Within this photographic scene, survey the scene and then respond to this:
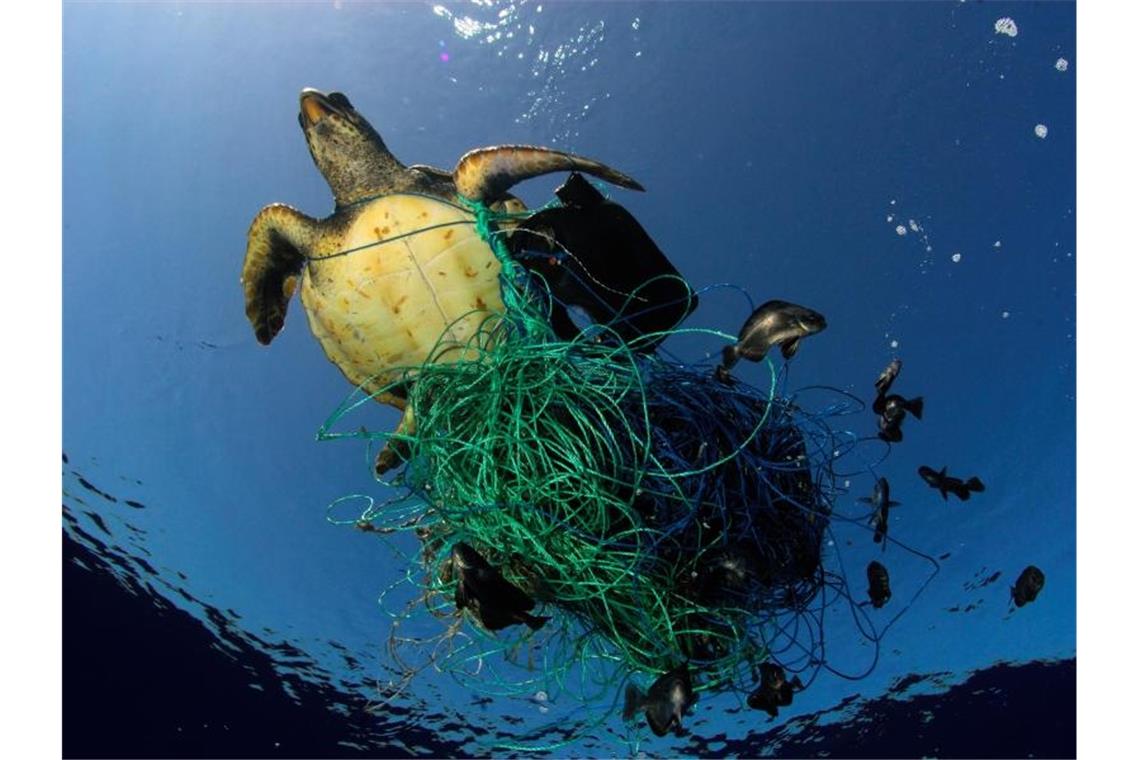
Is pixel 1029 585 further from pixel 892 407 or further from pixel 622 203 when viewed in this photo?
pixel 622 203

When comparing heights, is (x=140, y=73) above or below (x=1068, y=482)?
above

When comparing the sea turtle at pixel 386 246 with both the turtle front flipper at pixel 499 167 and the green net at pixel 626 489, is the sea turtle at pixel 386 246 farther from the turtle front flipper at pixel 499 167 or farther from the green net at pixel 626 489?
the green net at pixel 626 489

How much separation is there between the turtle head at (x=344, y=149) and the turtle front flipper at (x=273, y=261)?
0.25m

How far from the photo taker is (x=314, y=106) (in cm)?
366

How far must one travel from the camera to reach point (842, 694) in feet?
41.3

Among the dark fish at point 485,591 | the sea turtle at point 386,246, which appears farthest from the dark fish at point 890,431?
the dark fish at point 485,591

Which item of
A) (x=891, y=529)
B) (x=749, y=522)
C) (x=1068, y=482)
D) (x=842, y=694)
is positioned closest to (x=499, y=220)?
(x=749, y=522)

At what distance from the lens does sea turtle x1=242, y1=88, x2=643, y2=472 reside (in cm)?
316

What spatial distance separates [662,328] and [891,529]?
8.19 m

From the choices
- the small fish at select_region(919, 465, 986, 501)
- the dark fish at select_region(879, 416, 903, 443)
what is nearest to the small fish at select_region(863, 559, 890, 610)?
the small fish at select_region(919, 465, 986, 501)

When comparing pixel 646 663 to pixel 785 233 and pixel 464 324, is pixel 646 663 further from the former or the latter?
pixel 785 233

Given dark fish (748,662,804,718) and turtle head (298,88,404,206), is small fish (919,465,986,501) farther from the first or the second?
turtle head (298,88,404,206)

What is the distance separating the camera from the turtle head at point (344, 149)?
357 centimetres

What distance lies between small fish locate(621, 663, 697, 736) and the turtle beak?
309 centimetres
